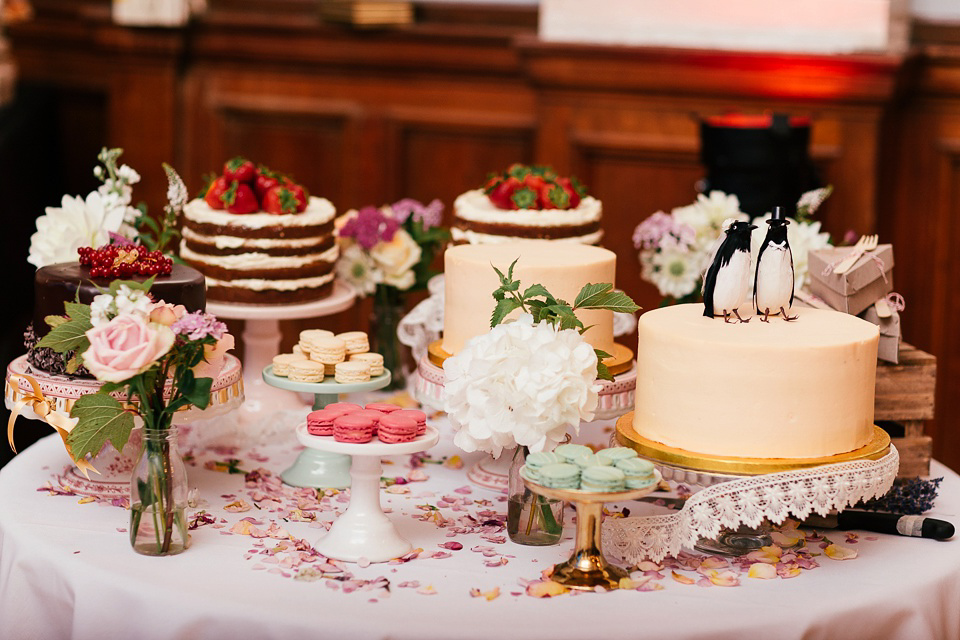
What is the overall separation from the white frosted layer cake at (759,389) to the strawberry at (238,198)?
1267mm

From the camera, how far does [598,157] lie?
4.86m

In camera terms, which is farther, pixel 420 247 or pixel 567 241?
pixel 420 247

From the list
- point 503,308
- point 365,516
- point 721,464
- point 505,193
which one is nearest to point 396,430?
point 365,516

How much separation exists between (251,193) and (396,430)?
1.20 meters

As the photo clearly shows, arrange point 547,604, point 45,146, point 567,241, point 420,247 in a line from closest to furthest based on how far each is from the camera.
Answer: point 547,604 < point 567,241 < point 420,247 < point 45,146

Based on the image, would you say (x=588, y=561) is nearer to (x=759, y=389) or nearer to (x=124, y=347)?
(x=759, y=389)

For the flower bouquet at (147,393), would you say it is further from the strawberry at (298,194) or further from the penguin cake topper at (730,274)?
the strawberry at (298,194)

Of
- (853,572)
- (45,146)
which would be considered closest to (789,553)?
(853,572)

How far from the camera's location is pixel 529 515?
2.20 meters

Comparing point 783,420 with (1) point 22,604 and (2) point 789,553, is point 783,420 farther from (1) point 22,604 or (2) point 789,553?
(1) point 22,604

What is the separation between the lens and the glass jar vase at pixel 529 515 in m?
2.20

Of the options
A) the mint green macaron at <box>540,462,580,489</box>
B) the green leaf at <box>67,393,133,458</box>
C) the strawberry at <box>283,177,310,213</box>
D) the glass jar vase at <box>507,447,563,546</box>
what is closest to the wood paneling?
the strawberry at <box>283,177,310,213</box>

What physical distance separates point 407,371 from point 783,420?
4.73 ft

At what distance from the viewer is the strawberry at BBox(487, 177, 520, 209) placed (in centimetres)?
316
